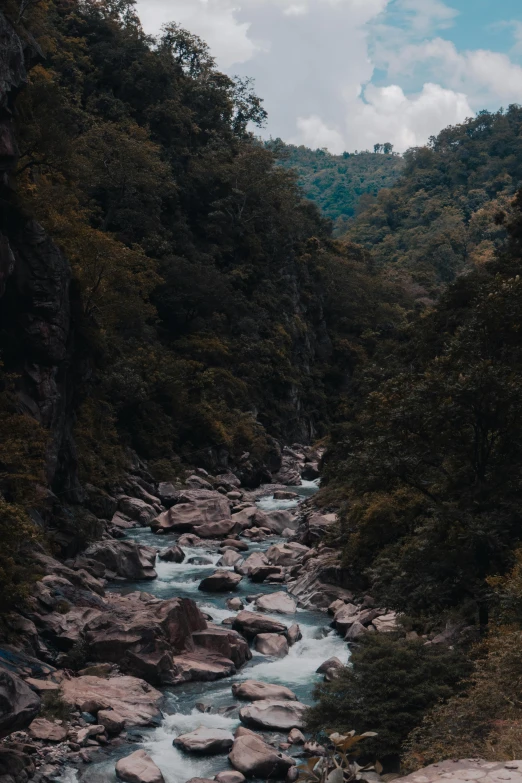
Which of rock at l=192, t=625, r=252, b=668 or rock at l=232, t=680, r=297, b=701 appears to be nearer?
rock at l=232, t=680, r=297, b=701

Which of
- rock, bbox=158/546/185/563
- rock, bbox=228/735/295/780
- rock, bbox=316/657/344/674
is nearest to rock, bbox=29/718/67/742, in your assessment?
rock, bbox=228/735/295/780

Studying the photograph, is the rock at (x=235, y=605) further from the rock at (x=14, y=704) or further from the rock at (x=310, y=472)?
the rock at (x=310, y=472)

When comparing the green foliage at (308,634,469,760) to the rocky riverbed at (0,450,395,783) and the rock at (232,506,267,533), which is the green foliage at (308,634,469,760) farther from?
the rock at (232,506,267,533)

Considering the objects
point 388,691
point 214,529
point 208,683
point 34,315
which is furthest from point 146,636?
point 214,529

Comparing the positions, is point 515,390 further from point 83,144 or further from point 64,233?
point 83,144

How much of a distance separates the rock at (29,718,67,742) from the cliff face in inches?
481

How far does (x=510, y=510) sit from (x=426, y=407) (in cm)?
274

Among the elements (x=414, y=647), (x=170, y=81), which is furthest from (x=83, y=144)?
(x=414, y=647)

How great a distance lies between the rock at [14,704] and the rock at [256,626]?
7793 millimetres

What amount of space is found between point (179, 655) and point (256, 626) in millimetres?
2627

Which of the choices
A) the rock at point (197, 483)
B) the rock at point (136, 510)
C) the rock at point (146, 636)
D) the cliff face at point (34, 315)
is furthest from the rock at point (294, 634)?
the rock at point (197, 483)

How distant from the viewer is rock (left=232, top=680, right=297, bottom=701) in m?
14.5

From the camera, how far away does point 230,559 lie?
2516cm

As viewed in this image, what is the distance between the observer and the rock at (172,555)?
2497 centimetres
